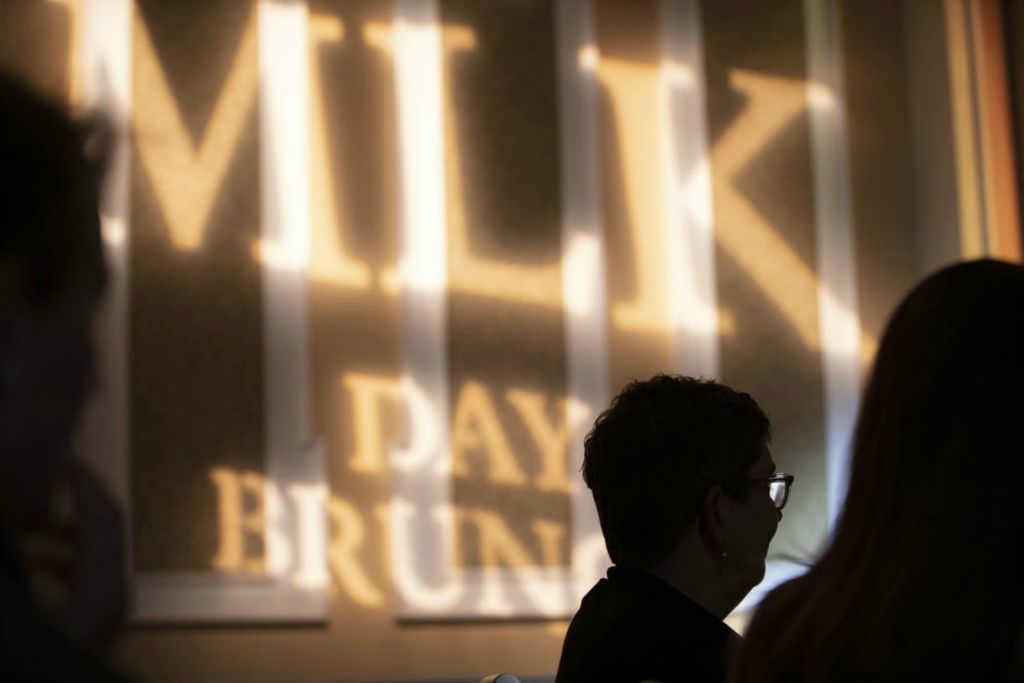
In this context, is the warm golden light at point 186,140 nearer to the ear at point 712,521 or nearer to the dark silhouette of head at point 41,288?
the ear at point 712,521

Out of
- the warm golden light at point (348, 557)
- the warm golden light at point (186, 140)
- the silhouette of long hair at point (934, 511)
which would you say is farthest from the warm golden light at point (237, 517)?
the silhouette of long hair at point (934, 511)

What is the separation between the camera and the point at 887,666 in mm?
931

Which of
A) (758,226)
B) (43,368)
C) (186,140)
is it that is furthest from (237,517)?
(43,368)

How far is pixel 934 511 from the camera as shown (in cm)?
92

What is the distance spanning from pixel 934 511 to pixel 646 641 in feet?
2.15

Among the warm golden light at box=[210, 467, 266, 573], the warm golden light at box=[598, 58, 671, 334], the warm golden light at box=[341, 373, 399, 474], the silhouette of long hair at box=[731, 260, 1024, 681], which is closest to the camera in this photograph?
the silhouette of long hair at box=[731, 260, 1024, 681]

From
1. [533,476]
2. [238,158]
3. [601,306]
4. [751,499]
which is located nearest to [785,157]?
[601,306]

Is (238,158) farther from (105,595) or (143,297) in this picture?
(105,595)

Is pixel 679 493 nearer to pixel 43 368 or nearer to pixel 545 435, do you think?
pixel 43 368

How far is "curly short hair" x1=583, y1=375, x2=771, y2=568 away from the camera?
1.63 metres

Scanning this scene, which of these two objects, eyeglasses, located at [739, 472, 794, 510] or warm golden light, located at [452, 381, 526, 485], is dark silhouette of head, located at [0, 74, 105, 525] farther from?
warm golden light, located at [452, 381, 526, 485]

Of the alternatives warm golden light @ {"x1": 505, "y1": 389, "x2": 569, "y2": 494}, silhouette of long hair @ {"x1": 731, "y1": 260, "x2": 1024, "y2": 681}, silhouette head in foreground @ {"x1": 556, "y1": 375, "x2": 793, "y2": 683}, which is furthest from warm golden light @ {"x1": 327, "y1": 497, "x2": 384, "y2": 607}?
silhouette of long hair @ {"x1": 731, "y1": 260, "x2": 1024, "y2": 681}

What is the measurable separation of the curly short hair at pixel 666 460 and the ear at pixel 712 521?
10mm

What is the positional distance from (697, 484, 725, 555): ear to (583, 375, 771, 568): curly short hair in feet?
0.03
